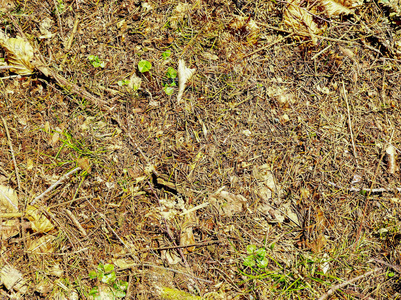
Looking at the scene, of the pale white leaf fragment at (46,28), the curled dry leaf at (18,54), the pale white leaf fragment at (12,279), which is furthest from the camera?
the pale white leaf fragment at (46,28)

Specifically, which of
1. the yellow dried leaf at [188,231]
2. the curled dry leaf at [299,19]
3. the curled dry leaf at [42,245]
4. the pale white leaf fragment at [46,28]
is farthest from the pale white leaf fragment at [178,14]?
the curled dry leaf at [42,245]

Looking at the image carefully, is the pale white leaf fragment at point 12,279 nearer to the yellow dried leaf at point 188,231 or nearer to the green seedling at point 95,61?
the yellow dried leaf at point 188,231

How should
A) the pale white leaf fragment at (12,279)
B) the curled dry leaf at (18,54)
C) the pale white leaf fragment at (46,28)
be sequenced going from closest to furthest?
the pale white leaf fragment at (12,279) < the curled dry leaf at (18,54) < the pale white leaf fragment at (46,28)

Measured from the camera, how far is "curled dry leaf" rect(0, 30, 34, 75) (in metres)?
2.26

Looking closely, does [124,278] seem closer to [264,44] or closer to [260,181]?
[260,181]

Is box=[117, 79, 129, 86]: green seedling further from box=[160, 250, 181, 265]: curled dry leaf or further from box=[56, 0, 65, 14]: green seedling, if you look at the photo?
box=[160, 250, 181, 265]: curled dry leaf

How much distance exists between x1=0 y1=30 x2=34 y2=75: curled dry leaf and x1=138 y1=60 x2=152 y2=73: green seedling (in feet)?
3.03

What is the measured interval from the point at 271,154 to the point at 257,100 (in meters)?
0.49

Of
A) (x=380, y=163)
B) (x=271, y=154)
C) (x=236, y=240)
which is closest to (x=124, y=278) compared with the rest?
(x=236, y=240)

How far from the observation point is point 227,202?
2.28 m

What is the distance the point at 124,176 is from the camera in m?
2.28

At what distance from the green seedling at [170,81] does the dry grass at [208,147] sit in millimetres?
53

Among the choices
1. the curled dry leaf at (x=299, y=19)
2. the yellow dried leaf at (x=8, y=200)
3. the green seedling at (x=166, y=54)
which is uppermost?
the curled dry leaf at (x=299, y=19)

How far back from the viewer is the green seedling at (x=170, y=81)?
7.70 ft
